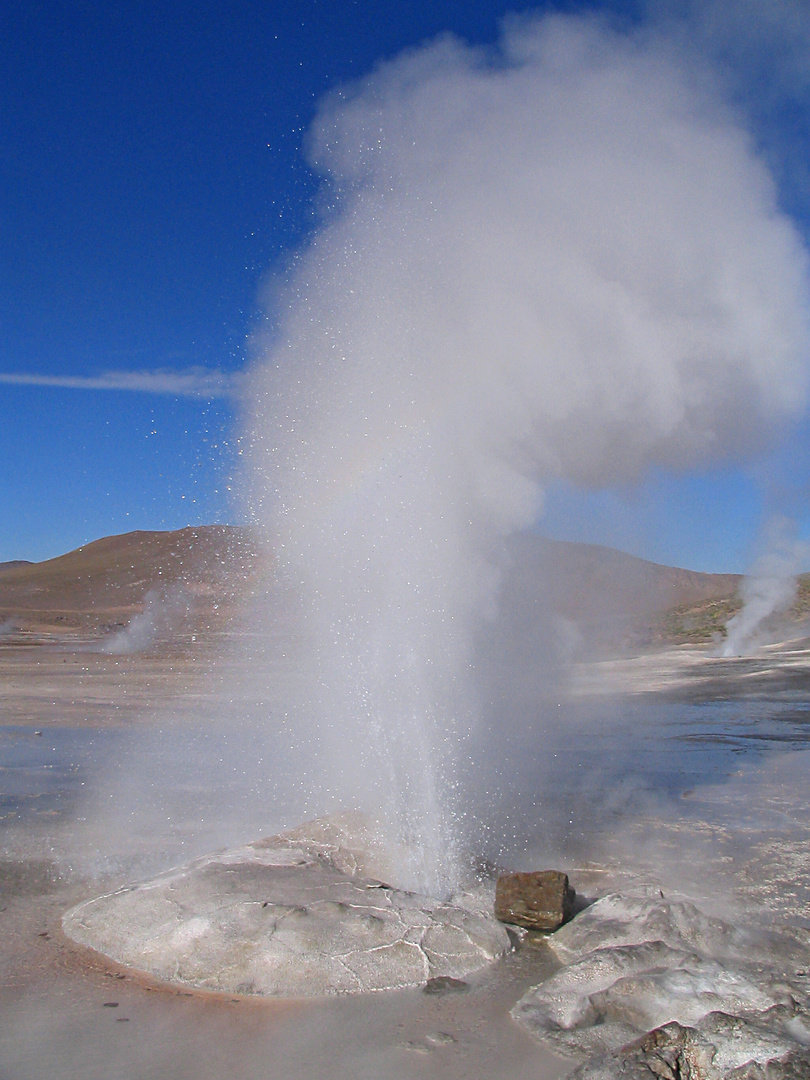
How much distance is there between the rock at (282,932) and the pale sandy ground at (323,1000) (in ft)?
0.47

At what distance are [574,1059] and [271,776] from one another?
21.2ft

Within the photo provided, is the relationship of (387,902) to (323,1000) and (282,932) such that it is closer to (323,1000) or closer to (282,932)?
(282,932)

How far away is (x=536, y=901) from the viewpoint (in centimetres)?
517

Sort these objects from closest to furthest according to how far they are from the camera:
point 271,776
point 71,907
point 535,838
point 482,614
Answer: point 71,907, point 535,838, point 271,776, point 482,614

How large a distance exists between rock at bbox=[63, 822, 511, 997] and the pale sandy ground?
142mm

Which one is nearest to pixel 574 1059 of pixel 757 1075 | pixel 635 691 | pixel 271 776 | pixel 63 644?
pixel 757 1075

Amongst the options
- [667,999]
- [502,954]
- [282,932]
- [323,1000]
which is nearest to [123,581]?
[282,932]

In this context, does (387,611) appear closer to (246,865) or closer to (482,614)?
(482,614)

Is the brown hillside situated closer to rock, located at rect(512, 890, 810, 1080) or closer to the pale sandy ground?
the pale sandy ground

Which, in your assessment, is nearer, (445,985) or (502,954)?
(445,985)

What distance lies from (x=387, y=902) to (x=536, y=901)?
0.89m

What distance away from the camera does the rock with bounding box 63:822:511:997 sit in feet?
14.7

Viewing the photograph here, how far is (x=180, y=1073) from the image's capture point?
3568 mm

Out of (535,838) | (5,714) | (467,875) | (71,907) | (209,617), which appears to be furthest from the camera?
(209,617)
